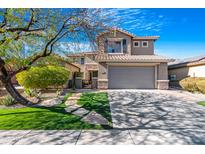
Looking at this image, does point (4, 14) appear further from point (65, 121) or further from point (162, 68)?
point (162, 68)

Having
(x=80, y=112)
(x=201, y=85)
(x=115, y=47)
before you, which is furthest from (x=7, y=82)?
(x=201, y=85)

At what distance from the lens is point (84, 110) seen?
8.90 m

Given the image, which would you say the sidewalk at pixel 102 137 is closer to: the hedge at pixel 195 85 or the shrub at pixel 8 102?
the shrub at pixel 8 102

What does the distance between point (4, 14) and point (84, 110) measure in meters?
5.41

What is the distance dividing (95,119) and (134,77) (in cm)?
1161

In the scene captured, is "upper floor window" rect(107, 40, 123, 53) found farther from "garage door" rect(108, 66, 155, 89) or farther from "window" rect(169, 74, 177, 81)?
"window" rect(169, 74, 177, 81)

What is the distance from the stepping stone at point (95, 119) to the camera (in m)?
6.92

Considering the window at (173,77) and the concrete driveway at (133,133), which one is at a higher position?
the window at (173,77)

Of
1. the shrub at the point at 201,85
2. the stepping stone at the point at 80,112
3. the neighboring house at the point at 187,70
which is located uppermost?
the neighboring house at the point at 187,70

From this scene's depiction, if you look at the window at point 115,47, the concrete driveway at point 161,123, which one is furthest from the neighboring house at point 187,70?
the concrete driveway at point 161,123

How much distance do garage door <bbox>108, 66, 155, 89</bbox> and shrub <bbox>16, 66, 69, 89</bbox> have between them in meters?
5.95

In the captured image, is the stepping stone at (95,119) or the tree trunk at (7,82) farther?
the tree trunk at (7,82)

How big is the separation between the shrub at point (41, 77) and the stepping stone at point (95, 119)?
282 inches
